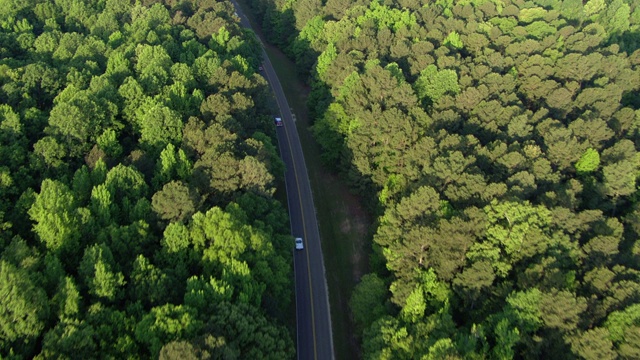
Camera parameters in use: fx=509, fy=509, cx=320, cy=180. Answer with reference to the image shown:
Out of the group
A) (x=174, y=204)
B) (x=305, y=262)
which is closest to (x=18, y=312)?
(x=174, y=204)

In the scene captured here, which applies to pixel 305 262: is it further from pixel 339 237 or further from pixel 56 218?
pixel 56 218

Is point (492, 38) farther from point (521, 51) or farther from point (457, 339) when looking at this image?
point (457, 339)

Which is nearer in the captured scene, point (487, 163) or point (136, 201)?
point (136, 201)

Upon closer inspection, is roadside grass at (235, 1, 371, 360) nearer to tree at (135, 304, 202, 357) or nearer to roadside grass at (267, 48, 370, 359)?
roadside grass at (267, 48, 370, 359)

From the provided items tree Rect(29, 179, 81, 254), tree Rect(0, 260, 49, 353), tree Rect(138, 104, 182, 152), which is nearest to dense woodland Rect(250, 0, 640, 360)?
tree Rect(138, 104, 182, 152)

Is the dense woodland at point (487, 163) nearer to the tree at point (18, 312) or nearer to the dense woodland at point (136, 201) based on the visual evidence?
the dense woodland at point (136, 201)
